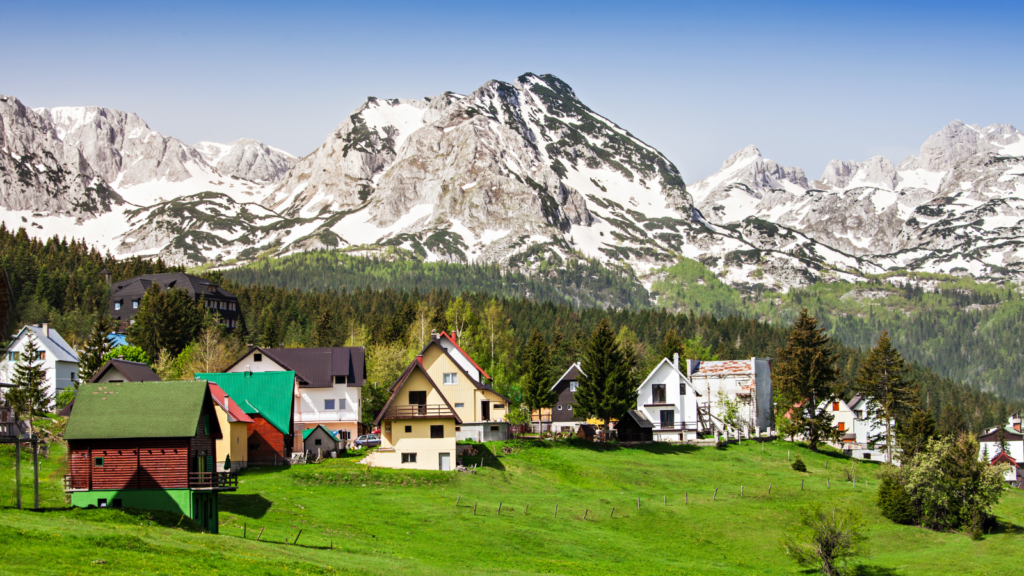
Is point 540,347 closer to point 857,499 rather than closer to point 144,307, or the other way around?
point 857,499

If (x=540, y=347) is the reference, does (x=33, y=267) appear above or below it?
above

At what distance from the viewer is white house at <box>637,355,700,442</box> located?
94625 millimetres

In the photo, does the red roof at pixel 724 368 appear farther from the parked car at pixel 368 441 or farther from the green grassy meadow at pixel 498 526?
the parked car at pixel 368 441

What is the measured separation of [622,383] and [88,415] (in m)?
53.3

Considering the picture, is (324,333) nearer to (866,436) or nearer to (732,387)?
(732,387)

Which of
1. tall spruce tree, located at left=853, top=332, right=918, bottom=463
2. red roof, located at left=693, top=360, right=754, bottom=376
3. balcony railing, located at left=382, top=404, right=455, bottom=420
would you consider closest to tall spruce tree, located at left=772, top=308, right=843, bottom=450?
tall spruce tree, located at left=853, top=332, right=918, bottom=463

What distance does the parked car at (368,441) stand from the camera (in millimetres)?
75312

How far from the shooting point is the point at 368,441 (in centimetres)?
7625

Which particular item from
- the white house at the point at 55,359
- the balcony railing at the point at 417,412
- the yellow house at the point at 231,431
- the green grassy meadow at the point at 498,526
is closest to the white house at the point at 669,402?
the green grassy meadow at the point at 498,526

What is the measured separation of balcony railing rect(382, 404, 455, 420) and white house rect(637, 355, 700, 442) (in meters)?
35.9

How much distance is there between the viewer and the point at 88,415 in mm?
41469

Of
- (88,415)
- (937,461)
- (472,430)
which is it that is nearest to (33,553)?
(88,415)

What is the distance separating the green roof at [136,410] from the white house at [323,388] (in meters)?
37.6

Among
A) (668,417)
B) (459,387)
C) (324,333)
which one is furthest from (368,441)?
(324,333)
